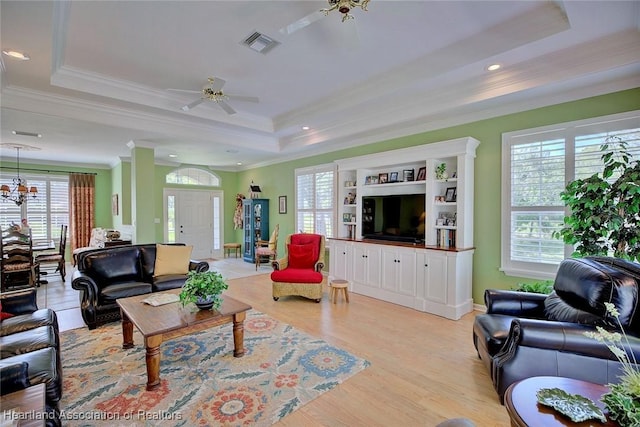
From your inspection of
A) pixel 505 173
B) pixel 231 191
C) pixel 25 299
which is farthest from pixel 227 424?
pixel 231 191

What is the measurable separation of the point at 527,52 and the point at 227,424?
416 centimetres

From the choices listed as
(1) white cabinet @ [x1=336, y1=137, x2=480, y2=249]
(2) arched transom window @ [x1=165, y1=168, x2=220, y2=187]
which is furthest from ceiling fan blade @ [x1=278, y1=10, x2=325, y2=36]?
(2) arched transom window @ [x1=165, y1=168, x2=220, y2=187]

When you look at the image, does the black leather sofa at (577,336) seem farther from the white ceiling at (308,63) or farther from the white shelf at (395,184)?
the white shelf at (395,184)

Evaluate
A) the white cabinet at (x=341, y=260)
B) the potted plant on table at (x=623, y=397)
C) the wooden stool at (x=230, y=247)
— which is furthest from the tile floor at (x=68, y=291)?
the potted plant on table at (x=623, y=397)

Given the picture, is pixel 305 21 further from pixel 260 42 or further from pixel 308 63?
pixel 308 63

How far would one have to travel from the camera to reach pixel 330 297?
4.76 meters

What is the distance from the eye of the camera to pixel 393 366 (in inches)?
107

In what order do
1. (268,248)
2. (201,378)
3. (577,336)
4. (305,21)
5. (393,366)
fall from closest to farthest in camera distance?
1. (577,336)
2. (305,21)
3. (201,378)
4. (393,366)
5. (268,248)

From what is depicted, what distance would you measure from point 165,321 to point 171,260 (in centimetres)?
211

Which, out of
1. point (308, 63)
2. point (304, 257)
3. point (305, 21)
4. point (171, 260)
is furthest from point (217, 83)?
point (304, 257)

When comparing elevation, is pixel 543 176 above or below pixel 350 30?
below

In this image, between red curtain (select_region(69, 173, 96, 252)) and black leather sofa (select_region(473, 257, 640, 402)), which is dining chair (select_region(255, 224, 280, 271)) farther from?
black leather sofa (select_region(473, 257, 640, 402))

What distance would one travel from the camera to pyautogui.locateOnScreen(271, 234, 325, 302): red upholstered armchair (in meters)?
4.51

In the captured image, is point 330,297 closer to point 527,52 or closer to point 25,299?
point 25,299
